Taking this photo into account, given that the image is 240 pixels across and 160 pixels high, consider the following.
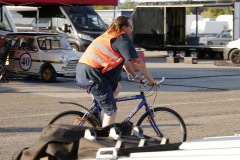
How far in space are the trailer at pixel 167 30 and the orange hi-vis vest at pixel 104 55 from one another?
23.3 meters

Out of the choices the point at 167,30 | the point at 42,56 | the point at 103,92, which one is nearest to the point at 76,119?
the point at 103,92

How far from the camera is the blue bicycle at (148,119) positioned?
627cm

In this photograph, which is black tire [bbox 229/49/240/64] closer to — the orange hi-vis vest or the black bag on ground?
the orange hi-vis vest

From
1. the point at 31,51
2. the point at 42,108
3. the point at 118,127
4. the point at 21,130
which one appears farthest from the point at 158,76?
the point at 118,127

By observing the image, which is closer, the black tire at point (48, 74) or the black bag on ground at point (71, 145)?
the black bag on ground at point (71, 145)

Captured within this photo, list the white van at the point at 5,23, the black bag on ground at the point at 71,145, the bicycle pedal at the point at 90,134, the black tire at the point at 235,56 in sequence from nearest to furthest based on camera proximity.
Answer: the black bag on ground at the point at 71,145 < the bicycle pedal at the point at 90,134 < the white van at the point at 5,23 < the black tire at the point at 235,56

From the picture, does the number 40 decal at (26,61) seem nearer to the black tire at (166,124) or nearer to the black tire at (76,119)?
the black tire at (166,124)

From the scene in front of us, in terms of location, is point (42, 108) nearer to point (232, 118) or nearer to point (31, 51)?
point (232, 118)

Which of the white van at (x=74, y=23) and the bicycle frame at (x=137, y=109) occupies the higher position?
the white van at (x=74, y=23)

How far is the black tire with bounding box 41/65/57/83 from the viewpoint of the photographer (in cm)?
1664

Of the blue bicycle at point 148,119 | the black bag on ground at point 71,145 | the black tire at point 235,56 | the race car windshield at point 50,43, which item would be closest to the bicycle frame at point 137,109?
the blue bicycle at point 148,119

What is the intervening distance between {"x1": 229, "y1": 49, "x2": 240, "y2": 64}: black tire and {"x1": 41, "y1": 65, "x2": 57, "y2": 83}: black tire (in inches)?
446

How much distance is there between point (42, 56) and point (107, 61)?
1138 cm

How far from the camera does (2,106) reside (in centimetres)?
1184
